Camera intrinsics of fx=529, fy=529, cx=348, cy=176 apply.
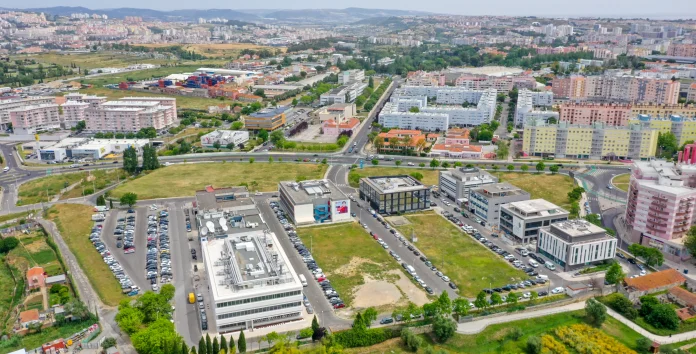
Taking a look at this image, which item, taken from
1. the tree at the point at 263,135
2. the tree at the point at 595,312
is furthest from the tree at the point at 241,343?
the tree at the point at 263,135

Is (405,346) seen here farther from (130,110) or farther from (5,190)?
(130,110)

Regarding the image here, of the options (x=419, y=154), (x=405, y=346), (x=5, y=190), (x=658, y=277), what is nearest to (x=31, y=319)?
(x=405, y=346)

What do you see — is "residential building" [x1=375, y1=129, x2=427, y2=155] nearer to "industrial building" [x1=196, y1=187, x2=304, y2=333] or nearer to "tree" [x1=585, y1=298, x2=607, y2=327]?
"industrial building" [x1=196, y1=187, x2=304, y2=333]

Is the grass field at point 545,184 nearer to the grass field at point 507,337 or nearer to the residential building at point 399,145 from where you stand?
the residential building at point 399,145

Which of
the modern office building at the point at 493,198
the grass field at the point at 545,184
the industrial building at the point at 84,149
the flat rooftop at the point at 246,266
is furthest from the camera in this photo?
the industrial building at the point at 84,149

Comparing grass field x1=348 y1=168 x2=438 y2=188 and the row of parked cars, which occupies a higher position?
grass field x1=348 y1=168 x2=438 y2=188

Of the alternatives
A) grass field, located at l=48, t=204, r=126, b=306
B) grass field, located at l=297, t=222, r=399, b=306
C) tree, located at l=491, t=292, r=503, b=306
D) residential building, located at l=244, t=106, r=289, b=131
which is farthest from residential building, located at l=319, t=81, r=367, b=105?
tree, located at l=491, t=292, r=503, b=306
